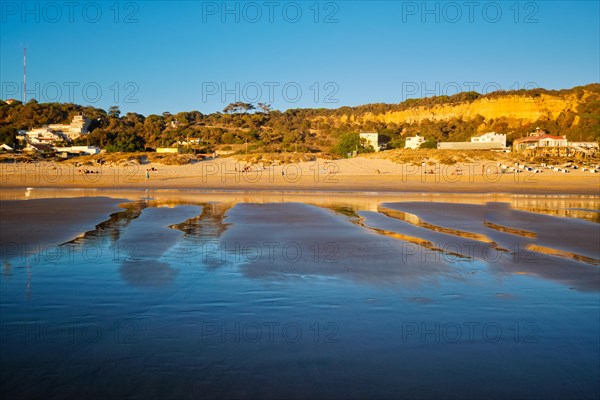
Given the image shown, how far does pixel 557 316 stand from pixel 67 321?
16.9 feet

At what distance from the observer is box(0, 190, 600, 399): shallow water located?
153 inches

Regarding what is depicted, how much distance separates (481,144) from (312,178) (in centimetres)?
3097

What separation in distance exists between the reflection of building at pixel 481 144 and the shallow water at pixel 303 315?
4537 centimetres

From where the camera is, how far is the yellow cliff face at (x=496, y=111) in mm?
71188

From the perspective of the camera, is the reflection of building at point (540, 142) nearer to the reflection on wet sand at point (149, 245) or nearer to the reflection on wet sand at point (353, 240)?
the reflection on wet sand at point (353, 240)

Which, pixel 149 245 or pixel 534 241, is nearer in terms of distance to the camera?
pixel 149 245

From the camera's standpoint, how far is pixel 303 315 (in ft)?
18.2

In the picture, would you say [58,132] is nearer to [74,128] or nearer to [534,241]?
[74,128]

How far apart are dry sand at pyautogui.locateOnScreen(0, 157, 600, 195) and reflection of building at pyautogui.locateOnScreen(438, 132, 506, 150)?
16840mm

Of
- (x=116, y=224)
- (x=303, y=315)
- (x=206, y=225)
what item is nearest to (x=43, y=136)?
(x=116, y=224)

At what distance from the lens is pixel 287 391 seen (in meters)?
3.72

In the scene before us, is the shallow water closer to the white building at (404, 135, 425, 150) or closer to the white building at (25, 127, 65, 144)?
the white building at (404, 135, 425, 150)

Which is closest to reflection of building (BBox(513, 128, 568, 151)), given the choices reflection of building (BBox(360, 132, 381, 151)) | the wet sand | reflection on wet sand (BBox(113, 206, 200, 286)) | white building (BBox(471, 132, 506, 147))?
white building (BBox(471, 132, 506, 147))

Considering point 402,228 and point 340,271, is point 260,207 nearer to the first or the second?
point 402,228
